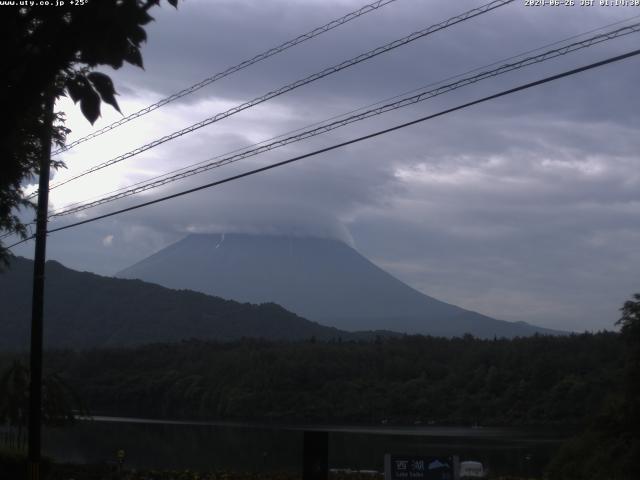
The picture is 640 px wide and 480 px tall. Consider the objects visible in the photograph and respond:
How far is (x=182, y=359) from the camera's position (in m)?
109

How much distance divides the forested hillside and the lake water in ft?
47.6

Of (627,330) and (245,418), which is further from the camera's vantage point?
(245,418)

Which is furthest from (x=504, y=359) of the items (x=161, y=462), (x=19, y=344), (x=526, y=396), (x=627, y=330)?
(x=19, y=344)

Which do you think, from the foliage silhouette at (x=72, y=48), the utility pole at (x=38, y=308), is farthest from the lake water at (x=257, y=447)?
the foliage silhouette at (x=72, y=48)

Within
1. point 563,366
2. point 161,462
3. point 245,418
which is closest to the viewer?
point 161,462

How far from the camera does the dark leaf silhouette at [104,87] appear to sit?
16.9ft

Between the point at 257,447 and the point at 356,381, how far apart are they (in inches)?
1759

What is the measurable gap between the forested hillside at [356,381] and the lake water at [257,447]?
47.6 feet

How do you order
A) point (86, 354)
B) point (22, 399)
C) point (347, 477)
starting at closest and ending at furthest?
point (347, 477), point (22, 399), point (86, 354)

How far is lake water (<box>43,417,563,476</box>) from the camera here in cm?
3916

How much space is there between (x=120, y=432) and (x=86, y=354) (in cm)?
3799

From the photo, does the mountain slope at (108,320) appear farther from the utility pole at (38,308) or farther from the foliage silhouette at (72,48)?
the foliage silhouette at (72,48)

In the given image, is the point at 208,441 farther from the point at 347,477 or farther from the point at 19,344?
the point at 19,344

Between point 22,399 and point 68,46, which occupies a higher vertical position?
point 68,46
